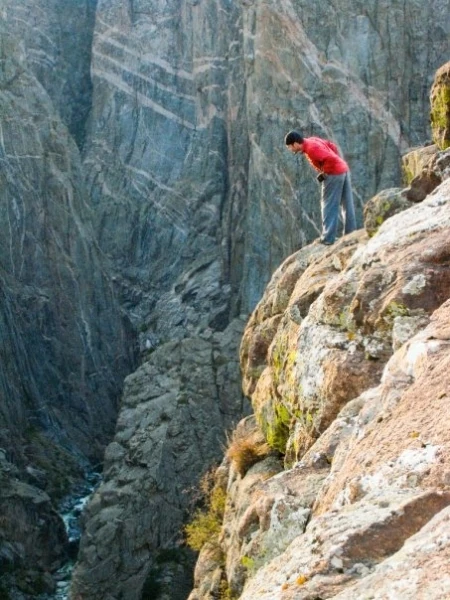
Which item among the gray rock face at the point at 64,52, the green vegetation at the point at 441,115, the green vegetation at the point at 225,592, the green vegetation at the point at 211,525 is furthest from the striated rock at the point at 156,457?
the gray rock face at the point at 64,52

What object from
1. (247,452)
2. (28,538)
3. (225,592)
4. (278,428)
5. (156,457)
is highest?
(278,428)

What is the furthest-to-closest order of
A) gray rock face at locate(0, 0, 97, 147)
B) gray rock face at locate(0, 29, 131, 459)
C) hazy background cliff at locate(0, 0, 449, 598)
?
gray rock face at locate(0, 0, 97, 147), gray rock face at locate(0, 29, 131, 459), hazy background cliff at locate(0, 0, 449, 598)

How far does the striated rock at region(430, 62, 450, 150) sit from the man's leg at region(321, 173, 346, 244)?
1.80 m

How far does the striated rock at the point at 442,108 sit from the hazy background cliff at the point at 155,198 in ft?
76.7

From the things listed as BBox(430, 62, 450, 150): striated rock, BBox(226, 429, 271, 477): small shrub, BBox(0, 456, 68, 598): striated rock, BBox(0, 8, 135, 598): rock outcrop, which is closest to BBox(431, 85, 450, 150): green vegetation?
BBox(430, 62, 450, 150): striated rock

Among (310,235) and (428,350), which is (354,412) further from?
(310,235)

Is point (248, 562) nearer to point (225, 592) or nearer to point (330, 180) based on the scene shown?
point (225, 592)

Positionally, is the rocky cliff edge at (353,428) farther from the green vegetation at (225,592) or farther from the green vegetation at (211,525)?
the green vegetation at (211,525)

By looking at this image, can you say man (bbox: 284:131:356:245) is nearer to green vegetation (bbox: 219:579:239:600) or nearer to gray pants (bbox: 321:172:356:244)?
gray pants (bbox: 321:172:356:244)

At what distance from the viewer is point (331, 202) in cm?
1332

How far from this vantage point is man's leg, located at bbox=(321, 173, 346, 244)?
43.5 feet

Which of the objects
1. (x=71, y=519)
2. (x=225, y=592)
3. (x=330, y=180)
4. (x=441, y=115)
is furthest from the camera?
(x=71, y=519)

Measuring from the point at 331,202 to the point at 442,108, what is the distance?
2.43 m

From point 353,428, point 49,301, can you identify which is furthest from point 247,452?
point 49,301
